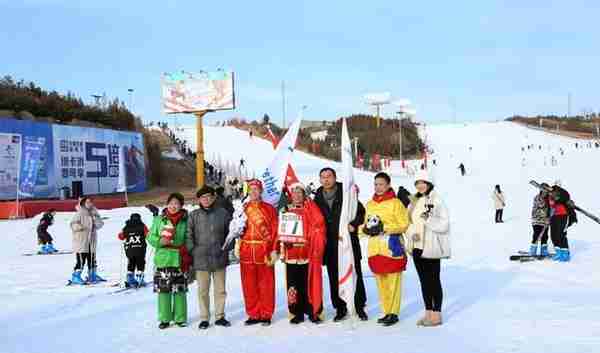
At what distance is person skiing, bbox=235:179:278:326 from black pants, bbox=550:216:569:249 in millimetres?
6830

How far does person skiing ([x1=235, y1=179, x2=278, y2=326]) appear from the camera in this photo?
6.62 meters

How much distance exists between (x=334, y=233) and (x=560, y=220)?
6463 millimetres

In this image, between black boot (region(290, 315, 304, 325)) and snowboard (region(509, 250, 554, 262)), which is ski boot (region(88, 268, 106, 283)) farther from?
snowboard (region(509, 250, 554, 262))

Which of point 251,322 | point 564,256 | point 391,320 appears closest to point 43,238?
point 251,322

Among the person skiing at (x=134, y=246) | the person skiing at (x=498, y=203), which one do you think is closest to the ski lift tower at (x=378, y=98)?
the person skiing at (x=498, y=203)

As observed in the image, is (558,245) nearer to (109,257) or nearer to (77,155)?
(109,257)

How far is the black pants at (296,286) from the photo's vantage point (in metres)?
6.68

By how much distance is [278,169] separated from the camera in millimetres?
7711

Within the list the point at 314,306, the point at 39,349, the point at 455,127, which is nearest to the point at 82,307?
the point at 39,349

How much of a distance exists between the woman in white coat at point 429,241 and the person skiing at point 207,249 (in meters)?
2.09

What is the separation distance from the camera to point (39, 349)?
237 inches

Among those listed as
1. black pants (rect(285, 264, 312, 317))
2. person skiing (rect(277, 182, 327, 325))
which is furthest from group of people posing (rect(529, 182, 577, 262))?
black pants (rect(285, 264, 312, 317))

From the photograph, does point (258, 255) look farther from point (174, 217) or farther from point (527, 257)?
point (527, 257)

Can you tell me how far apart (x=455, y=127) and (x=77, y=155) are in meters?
57.2
